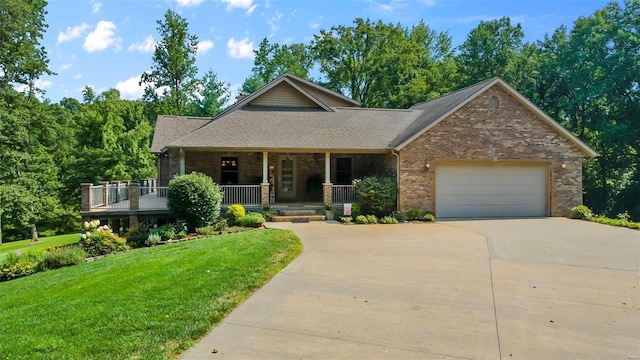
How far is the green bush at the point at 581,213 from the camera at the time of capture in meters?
15.3

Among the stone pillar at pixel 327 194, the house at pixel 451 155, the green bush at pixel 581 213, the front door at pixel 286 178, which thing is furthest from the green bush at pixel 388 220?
the green bush at pixel 581 213

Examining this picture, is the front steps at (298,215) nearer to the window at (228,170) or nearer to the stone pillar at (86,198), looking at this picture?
the window at (228,170)

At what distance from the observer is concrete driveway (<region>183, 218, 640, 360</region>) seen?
13.7 ft

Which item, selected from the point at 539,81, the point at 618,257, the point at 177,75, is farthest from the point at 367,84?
the point at 618,257

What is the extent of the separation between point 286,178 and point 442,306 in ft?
45.0

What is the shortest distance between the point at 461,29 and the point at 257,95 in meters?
25.2

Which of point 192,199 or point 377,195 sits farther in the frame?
point 377,195

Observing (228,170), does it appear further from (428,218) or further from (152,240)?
(428,218)

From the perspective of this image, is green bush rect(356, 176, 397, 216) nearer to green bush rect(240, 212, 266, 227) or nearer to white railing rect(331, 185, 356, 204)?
white railing rect(331, 185, 356, 204)

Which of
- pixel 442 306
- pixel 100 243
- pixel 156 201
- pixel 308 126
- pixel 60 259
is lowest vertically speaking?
pixel 60 259

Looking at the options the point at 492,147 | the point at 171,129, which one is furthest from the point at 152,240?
the point at 492,147

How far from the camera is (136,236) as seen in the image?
509 inches

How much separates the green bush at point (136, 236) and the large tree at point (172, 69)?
24.2m

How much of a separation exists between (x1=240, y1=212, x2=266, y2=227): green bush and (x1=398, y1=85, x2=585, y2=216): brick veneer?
5.55 m
